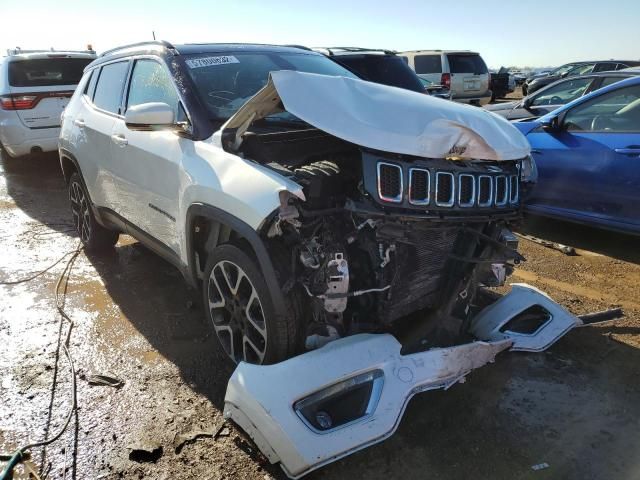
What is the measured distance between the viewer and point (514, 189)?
2.80m

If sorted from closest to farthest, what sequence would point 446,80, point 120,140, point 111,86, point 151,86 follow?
point 151,86
point 120,140
point 111,86
point 446,80

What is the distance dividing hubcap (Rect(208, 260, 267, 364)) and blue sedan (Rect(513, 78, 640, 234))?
285 cm

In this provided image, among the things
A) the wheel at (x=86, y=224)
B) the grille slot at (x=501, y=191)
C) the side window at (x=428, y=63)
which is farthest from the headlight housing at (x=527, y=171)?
the side window at (x=428, y=63)

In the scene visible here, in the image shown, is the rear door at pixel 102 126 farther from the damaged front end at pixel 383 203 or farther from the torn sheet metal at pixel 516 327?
the torn sheet metal at pixel 516 327

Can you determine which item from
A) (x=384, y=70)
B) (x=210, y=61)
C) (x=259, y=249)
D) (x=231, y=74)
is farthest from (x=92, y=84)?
(x=384, y=70)

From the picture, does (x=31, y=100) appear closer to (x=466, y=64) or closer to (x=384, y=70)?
(x=384, y=70)

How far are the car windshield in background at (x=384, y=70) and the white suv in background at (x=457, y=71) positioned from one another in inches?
334

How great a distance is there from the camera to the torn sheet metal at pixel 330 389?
2.25 metres

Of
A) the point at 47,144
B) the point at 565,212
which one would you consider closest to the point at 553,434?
the point at 565,212

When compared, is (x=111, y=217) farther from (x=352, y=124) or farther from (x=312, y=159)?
(x=352, y=124)

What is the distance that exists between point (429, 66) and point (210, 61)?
13.8m

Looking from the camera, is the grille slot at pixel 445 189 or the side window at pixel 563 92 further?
the side window at pixel 563 92

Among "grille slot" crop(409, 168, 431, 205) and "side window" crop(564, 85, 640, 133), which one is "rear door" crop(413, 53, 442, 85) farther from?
"grille slot" crop(409, 168, 431, 205)

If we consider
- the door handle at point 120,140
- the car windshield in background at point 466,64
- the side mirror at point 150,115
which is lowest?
the car windshield in background at point 466,64
